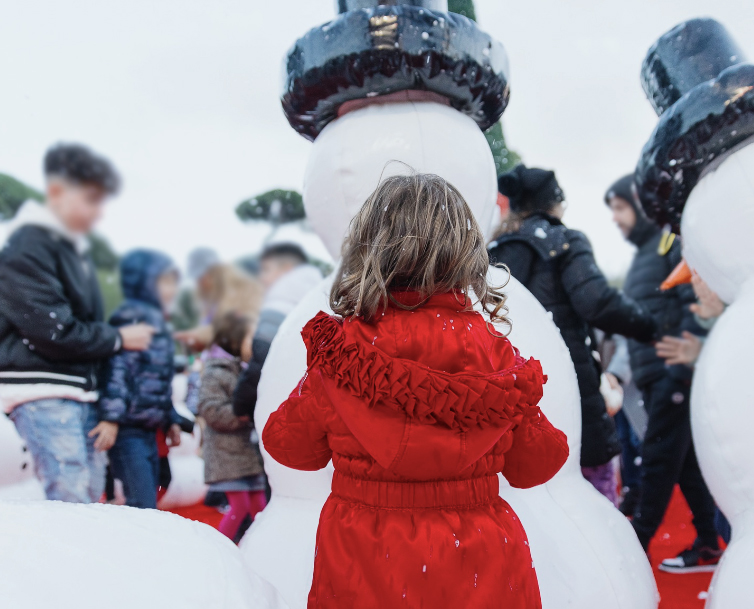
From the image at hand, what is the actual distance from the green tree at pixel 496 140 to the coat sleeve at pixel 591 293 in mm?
356

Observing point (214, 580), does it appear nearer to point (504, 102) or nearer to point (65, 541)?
point (65, 541)

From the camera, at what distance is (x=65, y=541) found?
1.02 meters

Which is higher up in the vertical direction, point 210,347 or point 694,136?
point 694,136

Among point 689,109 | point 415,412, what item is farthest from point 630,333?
point 415,412

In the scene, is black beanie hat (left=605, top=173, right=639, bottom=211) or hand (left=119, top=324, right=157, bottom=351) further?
black beanie hat (left=605, top=173, right=639, bottom=211)

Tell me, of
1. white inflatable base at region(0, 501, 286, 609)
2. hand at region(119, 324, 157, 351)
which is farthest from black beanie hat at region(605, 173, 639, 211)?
white inflatable base at region(0, 501, 286, 609)

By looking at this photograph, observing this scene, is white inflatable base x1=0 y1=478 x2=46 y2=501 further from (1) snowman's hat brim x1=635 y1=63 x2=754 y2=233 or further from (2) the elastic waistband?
(1) snowman's hat brim x1=635 y1=63 x2=754 y2=233

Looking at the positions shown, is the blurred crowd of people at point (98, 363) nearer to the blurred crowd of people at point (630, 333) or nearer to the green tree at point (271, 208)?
the green tree at point (271, 208)

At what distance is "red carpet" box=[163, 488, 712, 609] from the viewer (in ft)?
7.93

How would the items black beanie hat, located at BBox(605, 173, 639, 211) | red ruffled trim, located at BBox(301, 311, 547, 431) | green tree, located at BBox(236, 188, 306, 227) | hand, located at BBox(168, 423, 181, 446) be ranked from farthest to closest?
1. black beanie hat, located at BBox(605, 173, 639, 211)
2. green tree, located at BBox(236, 188, 306, 227)
3. hand, located at BBox(168, 423, 181, 446)
4. red ruffled trim, located at BBox(301, 311, 547, 431)

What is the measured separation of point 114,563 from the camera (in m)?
1.01

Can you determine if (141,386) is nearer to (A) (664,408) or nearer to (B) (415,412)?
(B) (415,412)

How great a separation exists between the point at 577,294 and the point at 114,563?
5.23 feet

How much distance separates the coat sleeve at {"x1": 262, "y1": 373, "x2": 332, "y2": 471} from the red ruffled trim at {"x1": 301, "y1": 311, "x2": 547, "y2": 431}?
0.11 m
